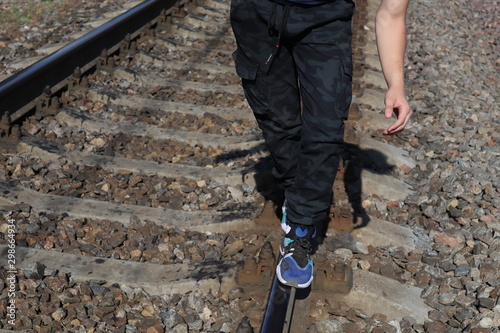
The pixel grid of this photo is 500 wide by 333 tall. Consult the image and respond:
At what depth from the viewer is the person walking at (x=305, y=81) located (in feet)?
Result: 9.73

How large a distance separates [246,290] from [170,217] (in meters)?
0.84

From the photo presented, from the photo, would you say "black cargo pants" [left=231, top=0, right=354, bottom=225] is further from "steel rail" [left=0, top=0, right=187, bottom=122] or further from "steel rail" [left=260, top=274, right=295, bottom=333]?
"steel rail" [left=0, top=0, right=187, bottom=122]

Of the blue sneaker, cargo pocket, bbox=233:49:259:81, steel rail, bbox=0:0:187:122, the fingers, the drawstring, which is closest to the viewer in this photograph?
the fingers

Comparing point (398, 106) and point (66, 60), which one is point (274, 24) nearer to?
point (398, 106)

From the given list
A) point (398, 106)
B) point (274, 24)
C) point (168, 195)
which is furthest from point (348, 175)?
point (398, 106)

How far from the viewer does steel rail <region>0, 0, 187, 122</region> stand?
488cm

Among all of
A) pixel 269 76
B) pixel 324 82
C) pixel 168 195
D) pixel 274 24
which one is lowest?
pixel 168 195

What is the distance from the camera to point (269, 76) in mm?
3391

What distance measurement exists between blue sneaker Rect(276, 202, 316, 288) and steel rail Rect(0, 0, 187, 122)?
7.30 ft

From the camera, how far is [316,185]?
3314mm

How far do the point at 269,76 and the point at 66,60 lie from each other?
2597 millimetres

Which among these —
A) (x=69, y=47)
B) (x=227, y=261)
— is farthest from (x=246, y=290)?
(x=69, y=47)

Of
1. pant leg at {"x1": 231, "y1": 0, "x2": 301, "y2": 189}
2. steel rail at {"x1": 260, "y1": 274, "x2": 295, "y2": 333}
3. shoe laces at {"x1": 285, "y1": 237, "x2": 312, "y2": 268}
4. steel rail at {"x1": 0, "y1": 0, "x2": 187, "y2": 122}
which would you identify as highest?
pant leg at {"x1": 231, "y1": 0, "x2": 301, "y2": 189}

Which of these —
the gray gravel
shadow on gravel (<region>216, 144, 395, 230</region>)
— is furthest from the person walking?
shadow on gravel (<region>216, 144, 395, 230</region>)
